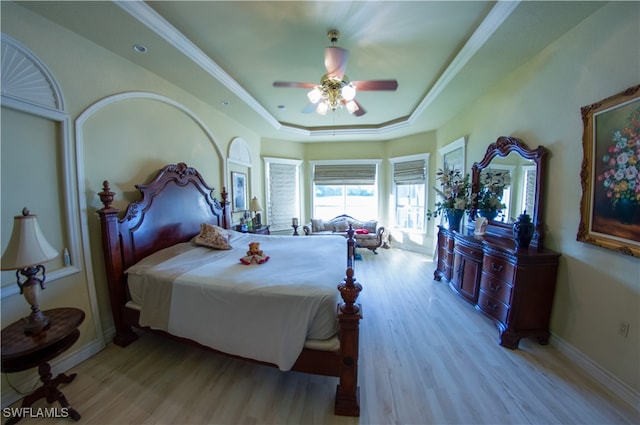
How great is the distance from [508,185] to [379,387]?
A: 8.56 feet

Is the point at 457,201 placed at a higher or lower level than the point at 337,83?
lower

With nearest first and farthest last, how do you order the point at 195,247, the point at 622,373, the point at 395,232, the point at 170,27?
the point at 622,373
the point at 170,27
the point at 195,247
the point at 395,232

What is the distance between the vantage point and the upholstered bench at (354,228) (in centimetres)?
506

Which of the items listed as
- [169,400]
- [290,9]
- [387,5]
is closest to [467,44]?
[387,5]

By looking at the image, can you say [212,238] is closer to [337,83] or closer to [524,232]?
[337,83]

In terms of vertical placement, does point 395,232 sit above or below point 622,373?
above

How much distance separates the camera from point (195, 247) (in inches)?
107

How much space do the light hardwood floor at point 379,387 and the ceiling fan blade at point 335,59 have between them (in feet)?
8.61

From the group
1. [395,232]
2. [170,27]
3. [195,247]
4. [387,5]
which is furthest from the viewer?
[395,232]

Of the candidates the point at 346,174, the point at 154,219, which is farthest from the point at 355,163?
the point at 154,219

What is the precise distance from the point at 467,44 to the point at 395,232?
415 cm

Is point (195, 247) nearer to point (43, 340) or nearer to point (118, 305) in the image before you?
point (118, 305)

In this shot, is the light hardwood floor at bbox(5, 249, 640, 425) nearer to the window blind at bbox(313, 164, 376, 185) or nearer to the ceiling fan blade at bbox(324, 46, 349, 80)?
the ceiling fan blade at bbox(324, 46, 349, 80)

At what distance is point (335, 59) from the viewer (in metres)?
2.07
